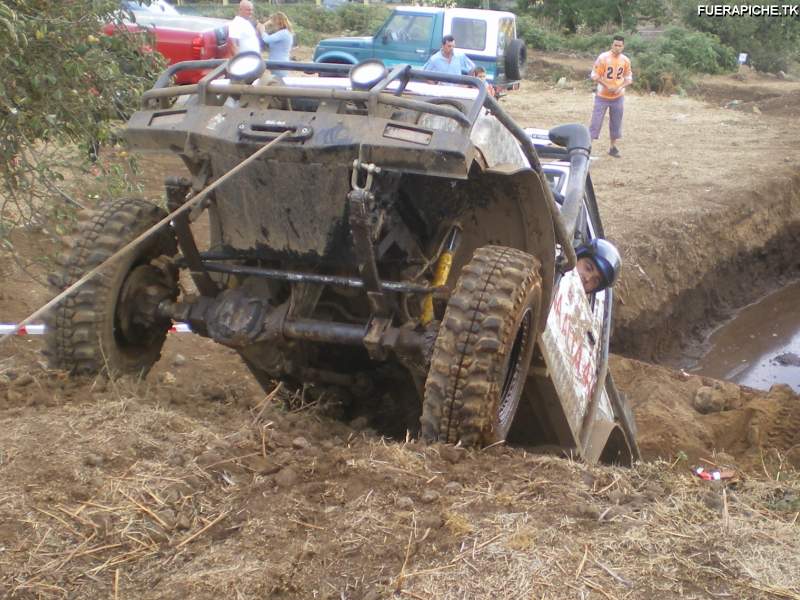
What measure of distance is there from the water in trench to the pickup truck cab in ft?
21.9

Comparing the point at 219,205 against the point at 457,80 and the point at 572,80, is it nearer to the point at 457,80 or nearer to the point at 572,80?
the point at 457,80

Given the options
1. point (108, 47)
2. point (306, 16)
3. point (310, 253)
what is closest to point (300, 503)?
point (310, 253)

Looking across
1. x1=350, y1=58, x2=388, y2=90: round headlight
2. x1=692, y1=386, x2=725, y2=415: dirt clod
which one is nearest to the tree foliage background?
x1=350, y1=58, x2=388, y2=90: round headlight

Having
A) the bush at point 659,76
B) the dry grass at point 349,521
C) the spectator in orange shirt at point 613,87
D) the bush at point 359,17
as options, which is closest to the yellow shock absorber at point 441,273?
the dry grass at point 349,521

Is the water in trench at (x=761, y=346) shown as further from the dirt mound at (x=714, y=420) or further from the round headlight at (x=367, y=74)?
the round headlight at (x=367, y=74)

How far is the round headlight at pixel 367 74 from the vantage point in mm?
3812

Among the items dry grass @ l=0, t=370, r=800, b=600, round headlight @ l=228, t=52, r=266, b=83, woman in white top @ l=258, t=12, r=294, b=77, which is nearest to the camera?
dry grass @ l=0, t=370, r=800, b=600

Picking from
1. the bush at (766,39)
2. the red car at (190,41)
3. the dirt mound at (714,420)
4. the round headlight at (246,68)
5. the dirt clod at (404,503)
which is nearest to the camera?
the dirt clod at (404,503)

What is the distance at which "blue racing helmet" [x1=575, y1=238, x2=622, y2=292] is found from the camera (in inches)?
208

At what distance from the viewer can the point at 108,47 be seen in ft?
21.5

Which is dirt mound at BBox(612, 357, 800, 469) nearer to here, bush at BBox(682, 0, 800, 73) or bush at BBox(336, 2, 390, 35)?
bush at BBox(336, 2, 390, 35)

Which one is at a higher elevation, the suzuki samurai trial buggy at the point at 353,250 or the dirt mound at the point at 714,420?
the suzuki samurai trial buggy at the point at 353,250

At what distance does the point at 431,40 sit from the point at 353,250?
42.0 ft

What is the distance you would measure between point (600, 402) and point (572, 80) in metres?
20.9
